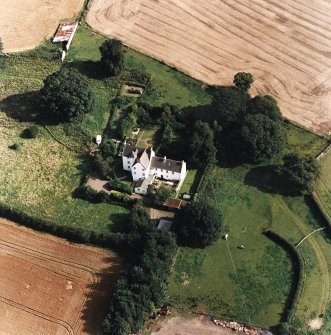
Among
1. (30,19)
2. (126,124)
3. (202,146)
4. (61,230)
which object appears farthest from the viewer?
(30,19)

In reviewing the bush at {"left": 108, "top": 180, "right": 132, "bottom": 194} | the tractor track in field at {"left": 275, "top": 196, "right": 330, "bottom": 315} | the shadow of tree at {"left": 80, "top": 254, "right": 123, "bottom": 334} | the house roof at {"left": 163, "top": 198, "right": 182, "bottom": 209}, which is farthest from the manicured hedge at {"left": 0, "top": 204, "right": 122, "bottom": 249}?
the tractor track in field at {"left": 275, "top": 196, "right": 330, "bottom": 315}

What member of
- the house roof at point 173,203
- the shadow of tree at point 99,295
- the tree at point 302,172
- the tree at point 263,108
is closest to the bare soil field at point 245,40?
the tree at point 263,108

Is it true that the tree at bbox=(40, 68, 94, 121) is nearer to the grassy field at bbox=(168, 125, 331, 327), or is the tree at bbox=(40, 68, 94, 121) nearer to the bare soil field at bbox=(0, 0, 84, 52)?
the bare soil field at bbox=(0, 0, 84, 52)

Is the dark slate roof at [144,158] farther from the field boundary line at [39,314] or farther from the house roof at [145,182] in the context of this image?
the field boundary line at [39,314]

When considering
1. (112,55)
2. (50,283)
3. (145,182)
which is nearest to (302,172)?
(145,182)

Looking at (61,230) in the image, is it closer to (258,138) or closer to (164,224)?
(164,224)

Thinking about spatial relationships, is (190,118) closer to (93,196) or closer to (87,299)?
(93,196)
